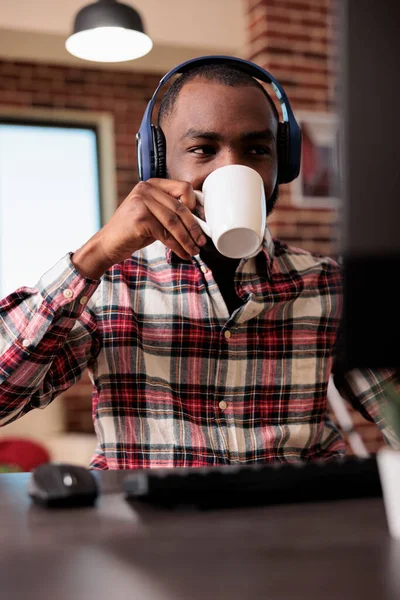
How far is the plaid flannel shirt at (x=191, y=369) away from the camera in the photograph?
3.60 ft

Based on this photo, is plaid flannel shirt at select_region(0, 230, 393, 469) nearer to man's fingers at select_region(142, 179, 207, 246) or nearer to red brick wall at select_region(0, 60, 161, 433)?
man's fingers at select_region(142, 179, 207, 246)

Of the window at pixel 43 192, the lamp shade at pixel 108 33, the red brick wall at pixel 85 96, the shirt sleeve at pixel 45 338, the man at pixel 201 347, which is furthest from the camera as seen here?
the window at pixel 43 192

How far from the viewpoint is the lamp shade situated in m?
2.95

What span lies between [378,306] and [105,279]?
658 millimetres

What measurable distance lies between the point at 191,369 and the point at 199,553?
63 cm

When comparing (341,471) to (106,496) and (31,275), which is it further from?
(31,275)

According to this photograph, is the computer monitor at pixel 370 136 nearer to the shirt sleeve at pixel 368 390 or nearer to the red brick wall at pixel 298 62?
the shirt sleeve at pixel 368 390

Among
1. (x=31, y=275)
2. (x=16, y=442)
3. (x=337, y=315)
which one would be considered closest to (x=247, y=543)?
(x=337, y=315)

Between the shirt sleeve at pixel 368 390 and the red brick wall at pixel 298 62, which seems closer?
the shirt sleeve at pixel 368 390

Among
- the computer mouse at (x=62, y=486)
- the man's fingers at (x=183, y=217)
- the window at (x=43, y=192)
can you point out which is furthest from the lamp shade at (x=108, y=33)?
the computer mouse at (x=62, y=486)

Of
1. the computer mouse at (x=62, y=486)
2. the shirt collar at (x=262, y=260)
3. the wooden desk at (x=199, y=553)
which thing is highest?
the shirt collar at (x=262, y=260)

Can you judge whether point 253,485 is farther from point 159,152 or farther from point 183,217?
point 159,152

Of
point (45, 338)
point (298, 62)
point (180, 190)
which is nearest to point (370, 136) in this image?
point (180, 190)

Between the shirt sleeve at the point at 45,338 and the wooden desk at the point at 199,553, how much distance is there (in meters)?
0.35
